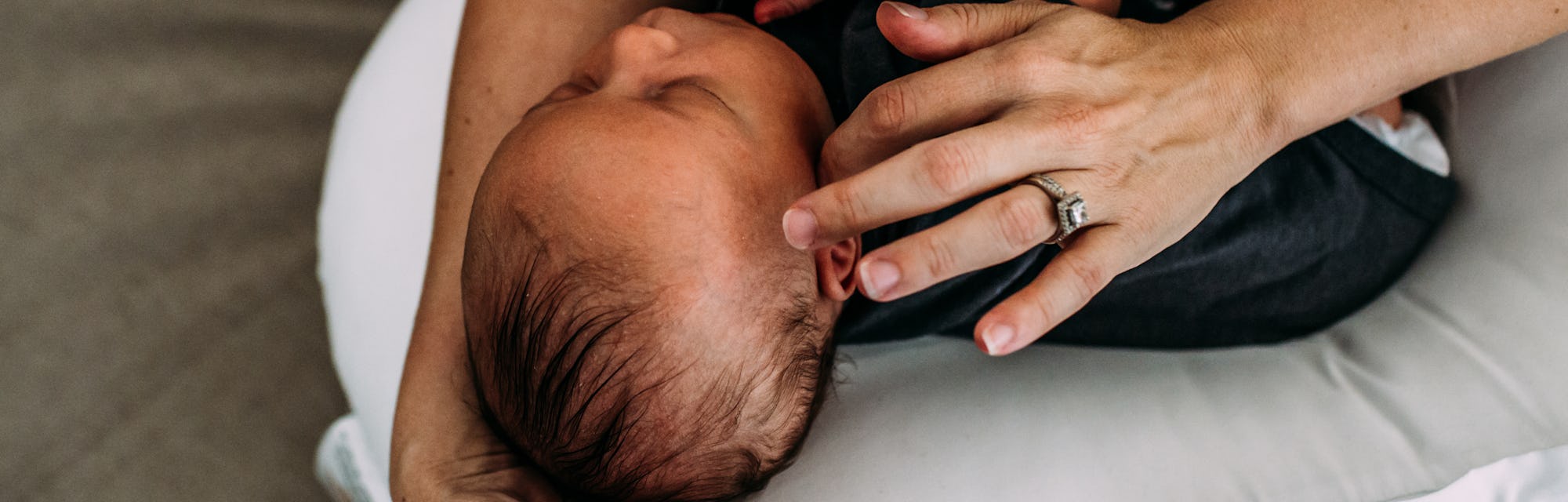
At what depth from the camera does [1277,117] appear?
76cm

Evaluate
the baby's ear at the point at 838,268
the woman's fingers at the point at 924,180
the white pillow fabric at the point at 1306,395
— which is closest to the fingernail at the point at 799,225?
the woman's fingers at the point at 924,180

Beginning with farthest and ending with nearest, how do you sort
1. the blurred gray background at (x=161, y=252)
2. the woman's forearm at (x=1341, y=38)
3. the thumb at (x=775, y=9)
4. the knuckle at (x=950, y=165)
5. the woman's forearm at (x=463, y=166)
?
the blurred gray background at (x=161, y=252) < the thumb at (x=775, y=9) < the woman's forearm at (x=463, y=166) < the woman's forearm at (x=1341, y=38) < the knuckle at (x=950, y=165)

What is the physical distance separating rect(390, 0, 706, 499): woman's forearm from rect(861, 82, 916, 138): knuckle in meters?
0.46

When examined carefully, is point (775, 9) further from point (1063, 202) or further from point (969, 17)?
point (1063, 202)

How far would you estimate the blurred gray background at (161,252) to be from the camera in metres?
1.25

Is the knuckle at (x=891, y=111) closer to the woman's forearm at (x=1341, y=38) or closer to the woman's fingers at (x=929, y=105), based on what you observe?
the woman's fingers at (x=929, y=105)

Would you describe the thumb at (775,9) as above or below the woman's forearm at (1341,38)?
above

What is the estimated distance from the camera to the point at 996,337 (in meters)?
0.67

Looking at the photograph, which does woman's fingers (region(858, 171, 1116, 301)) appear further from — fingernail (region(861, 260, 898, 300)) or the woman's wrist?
the woman's wrist

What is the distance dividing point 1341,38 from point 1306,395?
0.34 m

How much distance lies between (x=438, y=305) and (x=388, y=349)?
162 millimetres

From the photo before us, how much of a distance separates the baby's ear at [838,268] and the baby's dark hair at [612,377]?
0.03m

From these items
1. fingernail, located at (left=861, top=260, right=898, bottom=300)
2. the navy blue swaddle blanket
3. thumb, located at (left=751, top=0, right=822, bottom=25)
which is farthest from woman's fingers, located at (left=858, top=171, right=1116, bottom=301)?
thumb, located at (left=751, top=0, right=822, bottom=25)

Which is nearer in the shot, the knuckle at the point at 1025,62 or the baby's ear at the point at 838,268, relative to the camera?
the knuckle at the point at 1025,62
